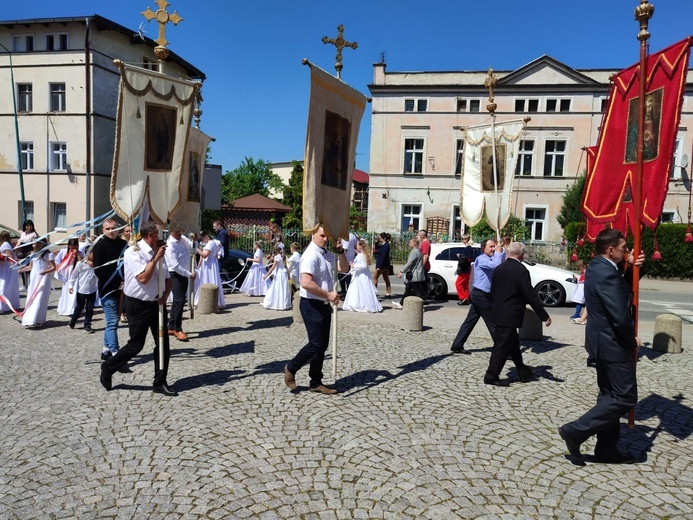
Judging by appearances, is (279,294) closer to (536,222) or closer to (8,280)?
(8,280)

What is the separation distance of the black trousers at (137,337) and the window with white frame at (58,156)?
96.4 ft

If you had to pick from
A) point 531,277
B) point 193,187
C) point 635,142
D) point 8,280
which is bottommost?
point 8,280

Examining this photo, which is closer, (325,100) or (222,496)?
(222,496)

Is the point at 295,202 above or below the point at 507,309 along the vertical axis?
above

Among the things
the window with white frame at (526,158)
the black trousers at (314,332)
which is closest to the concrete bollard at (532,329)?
the black trousers at (314,332)

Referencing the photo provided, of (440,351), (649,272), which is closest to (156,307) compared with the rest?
(440,351)

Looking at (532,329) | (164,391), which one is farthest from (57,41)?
(532,329)

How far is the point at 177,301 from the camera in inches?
358

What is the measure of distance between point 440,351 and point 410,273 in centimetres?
447

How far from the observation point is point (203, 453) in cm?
446

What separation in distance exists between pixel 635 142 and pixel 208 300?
8727mm

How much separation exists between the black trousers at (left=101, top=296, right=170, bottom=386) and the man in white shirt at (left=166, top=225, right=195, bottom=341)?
276 cm

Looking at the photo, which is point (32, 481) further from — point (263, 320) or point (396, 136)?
point (396, 136)

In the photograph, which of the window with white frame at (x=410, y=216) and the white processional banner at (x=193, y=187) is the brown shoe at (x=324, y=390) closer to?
the white processional banner at (x=193, y=187)
